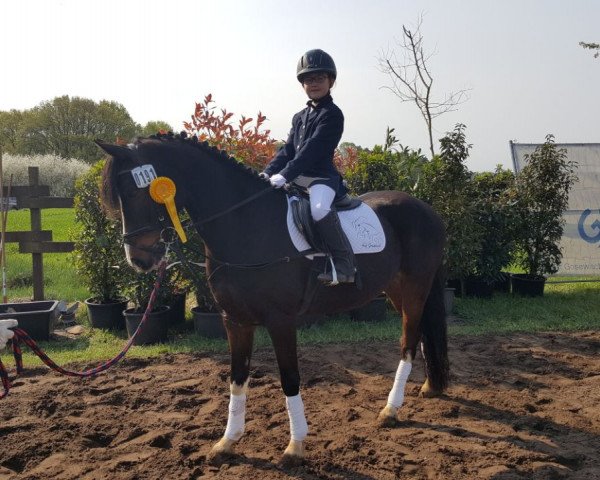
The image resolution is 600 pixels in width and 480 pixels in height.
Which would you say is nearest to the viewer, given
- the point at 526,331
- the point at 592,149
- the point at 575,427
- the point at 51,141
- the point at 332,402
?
the point at 575,427

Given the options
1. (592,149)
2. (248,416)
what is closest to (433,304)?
(248,416)

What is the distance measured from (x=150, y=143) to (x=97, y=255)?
4.81 metres

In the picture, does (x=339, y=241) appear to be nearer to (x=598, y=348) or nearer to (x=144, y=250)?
(x=144, y=250)

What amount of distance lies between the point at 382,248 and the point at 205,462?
2076 millimetres

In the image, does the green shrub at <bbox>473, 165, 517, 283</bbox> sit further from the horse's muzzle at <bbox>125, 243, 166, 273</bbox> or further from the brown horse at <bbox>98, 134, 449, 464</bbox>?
the horse's muzzle at <bbox>125, 243, 166, 273</bbox>

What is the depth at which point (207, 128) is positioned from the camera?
7273 millimetres

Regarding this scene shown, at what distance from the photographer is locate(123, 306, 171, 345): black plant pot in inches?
260

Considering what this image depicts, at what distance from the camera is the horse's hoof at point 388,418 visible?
4.05 m

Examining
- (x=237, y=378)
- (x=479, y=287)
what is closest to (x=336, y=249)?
(x=237, y=378)

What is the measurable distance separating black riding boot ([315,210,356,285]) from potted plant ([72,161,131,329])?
4.51 m

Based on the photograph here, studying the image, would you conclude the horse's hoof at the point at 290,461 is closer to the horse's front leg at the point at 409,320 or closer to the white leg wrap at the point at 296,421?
the white leg wrap at the point at 296,421

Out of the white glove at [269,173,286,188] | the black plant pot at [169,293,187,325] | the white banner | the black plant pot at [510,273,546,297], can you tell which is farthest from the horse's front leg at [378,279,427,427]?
the white banner

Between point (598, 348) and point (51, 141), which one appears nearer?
point (598, 348)

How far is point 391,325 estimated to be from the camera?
7328mm
